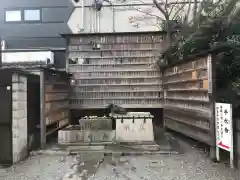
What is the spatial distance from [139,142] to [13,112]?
12.3 feet

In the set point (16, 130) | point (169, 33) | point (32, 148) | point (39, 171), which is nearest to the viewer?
point (39, 171)

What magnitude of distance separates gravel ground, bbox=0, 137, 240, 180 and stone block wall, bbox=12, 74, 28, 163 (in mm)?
319

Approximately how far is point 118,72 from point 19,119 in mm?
5536

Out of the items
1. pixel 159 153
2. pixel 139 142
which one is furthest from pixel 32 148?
pixel 159 153

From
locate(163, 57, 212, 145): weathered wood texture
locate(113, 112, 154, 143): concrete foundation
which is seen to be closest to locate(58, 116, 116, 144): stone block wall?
locate(113, 112, 154, 143): concrete foundation

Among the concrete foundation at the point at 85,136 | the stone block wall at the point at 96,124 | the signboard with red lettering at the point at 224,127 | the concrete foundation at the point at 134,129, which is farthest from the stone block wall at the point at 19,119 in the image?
the signboard with red lettering at the point at 224,127

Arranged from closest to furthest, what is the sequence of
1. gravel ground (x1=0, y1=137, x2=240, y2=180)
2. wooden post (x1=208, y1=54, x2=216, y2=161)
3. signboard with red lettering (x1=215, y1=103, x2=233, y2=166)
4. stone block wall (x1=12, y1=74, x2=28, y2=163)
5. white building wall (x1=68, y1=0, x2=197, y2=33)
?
gravel ground (x1=0, y1=137, x2=240, y2=180) < signboard with red lettering (x1=215, y1=103, x2=233, y2=166) < wooden post (x1=208, y1=54, x2=216, y2=161) < stone block wall (x1=12, y1=74, x2=28, y2=163) < white building wall (x1=68, y1=0, x2=197, y2=33)

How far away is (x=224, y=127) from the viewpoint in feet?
18.7

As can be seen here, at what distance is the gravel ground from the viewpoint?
533 centimetres

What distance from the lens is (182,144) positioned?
8.30 meters

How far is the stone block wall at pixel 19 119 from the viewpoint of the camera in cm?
645

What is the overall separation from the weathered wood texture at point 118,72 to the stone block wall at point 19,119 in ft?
14.5

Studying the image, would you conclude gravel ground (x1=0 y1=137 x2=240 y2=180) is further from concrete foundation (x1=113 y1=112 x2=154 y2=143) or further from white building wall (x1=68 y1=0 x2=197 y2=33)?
white building wall (x1=68 y1=0 x2=197 y2=33)

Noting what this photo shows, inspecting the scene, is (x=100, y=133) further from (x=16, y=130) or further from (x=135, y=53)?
(x=135, y=53)
